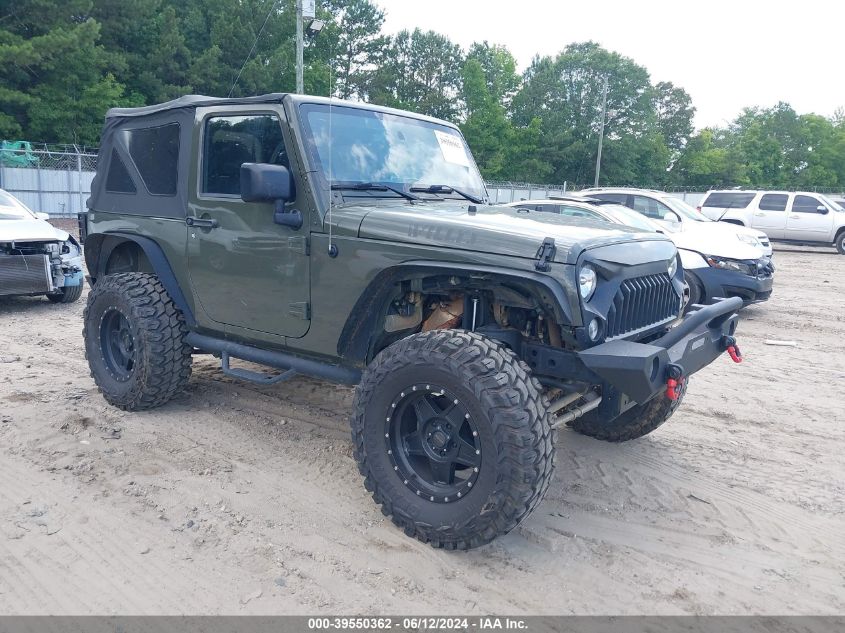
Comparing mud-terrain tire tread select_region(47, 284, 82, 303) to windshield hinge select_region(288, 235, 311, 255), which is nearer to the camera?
windshield hinge select_region(288, 235, 311, 255)

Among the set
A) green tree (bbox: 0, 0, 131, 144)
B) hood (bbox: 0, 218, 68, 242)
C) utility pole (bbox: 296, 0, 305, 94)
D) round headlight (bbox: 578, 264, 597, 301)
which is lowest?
hood (bbox: 0, 218, 68, 242)

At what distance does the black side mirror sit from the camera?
3.66 meters

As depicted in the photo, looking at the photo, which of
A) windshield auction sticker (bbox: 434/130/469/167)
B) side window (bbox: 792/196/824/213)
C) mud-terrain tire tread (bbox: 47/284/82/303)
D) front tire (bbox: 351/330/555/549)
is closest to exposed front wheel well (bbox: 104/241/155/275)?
windshield auction sticker (bbox: 434/130/469/167)

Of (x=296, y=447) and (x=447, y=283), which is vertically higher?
(x=447, y=283)

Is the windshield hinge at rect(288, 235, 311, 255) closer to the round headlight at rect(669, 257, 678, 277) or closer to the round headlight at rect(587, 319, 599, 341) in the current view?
the round headlight at rect(587, 319, 599, 341)

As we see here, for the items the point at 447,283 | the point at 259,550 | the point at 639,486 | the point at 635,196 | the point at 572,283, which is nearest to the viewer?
the point at 572,283

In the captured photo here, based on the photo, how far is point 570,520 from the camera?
3.76 metres

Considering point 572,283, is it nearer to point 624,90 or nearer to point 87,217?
point 87,217

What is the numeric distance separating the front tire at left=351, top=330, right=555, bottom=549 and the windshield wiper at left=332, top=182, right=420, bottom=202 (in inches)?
42.6

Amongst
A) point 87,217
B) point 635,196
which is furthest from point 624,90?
point 87,217

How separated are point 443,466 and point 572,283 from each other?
1.10 metres

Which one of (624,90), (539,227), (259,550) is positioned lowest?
(259,550)

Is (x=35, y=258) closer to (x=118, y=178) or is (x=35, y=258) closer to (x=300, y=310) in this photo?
(x=118, y=178)
